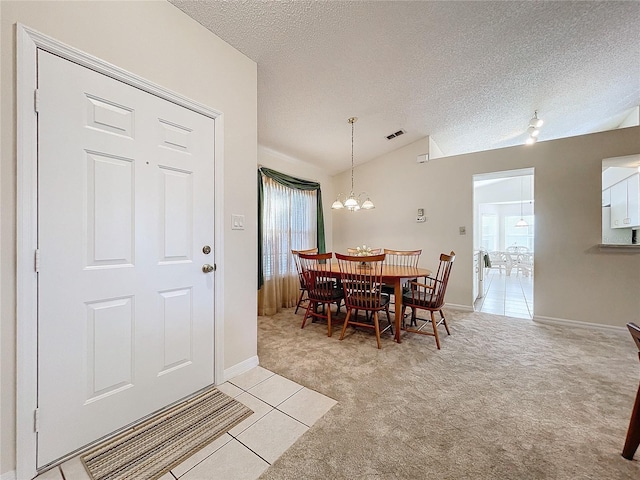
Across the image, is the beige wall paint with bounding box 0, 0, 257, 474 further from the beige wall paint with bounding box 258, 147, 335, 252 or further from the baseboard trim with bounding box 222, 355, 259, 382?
the beige wall paint with bounding box 258, 147, 335, 252

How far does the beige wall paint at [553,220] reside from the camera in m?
3.07

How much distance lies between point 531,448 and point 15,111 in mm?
3021

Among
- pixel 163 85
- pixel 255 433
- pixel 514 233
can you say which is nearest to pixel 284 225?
pixel 163 85

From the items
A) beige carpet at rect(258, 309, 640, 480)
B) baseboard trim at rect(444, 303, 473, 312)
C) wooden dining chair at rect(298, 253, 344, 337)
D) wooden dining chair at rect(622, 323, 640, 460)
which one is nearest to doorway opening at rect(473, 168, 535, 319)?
baseboard trim at rect(444, 303, 473, 312)

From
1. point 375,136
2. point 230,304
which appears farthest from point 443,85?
point 230,304

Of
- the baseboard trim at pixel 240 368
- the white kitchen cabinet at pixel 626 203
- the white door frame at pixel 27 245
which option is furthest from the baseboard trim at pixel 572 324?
the white door frame at pixel 27 245

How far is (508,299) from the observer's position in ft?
15.5

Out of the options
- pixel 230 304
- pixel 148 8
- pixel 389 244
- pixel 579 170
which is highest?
pixel 148 8

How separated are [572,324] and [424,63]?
Result: 371 centimetres

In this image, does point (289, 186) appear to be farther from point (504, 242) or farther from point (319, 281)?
point (504, 242)

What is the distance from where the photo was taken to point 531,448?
52.6 inches

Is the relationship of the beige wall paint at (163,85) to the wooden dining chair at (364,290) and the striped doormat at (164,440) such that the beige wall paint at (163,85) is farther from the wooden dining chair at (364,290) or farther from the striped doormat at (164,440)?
Answer: the wooden dining chair at (364,290)

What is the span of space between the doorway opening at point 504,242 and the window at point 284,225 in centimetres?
278

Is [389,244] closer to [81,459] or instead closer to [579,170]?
[579,170]
